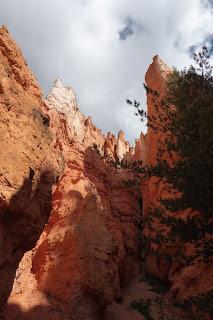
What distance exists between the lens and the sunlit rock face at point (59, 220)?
1063 centimetres

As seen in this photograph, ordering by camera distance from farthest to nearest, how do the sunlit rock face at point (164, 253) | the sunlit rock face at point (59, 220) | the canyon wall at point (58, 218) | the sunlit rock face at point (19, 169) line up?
the sunlit rock face at point (164, 253)
the sunlit rock face at point (59, 220)
the canyon wall at point (58, 218)
the sunlit rock face at point (19, 169)

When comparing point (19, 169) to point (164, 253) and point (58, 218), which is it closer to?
point (164, 253)

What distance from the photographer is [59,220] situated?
24438mm

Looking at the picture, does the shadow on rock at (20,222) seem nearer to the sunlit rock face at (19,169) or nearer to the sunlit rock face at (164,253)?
the sunlit rock face at (19,169)

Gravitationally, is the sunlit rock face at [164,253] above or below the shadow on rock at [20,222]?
above

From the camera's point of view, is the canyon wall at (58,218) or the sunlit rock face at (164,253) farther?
the sunlit rock face at (164,253)

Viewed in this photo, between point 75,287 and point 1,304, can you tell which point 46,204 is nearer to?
point 1,304

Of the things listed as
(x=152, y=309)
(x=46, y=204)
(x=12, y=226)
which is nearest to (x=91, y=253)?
(x=152, y=309)

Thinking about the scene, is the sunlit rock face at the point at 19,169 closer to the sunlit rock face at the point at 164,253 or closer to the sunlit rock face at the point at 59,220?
the sunlit rock face at the point at 59,220

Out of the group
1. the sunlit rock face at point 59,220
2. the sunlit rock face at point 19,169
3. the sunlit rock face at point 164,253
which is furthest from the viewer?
the sunlit rock face at point 164,253

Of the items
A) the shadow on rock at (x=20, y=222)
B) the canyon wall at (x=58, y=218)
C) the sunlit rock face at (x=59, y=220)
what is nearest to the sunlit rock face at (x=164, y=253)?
the canyon wall at (x=58, y=218)

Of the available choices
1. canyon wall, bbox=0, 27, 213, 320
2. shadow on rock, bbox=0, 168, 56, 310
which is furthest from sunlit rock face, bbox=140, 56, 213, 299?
shadow on rock, bbox=0, 168, 56, 310

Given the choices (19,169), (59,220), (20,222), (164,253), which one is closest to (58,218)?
(59,220)

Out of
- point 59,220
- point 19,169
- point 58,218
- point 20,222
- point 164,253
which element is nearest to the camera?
point 19,169
